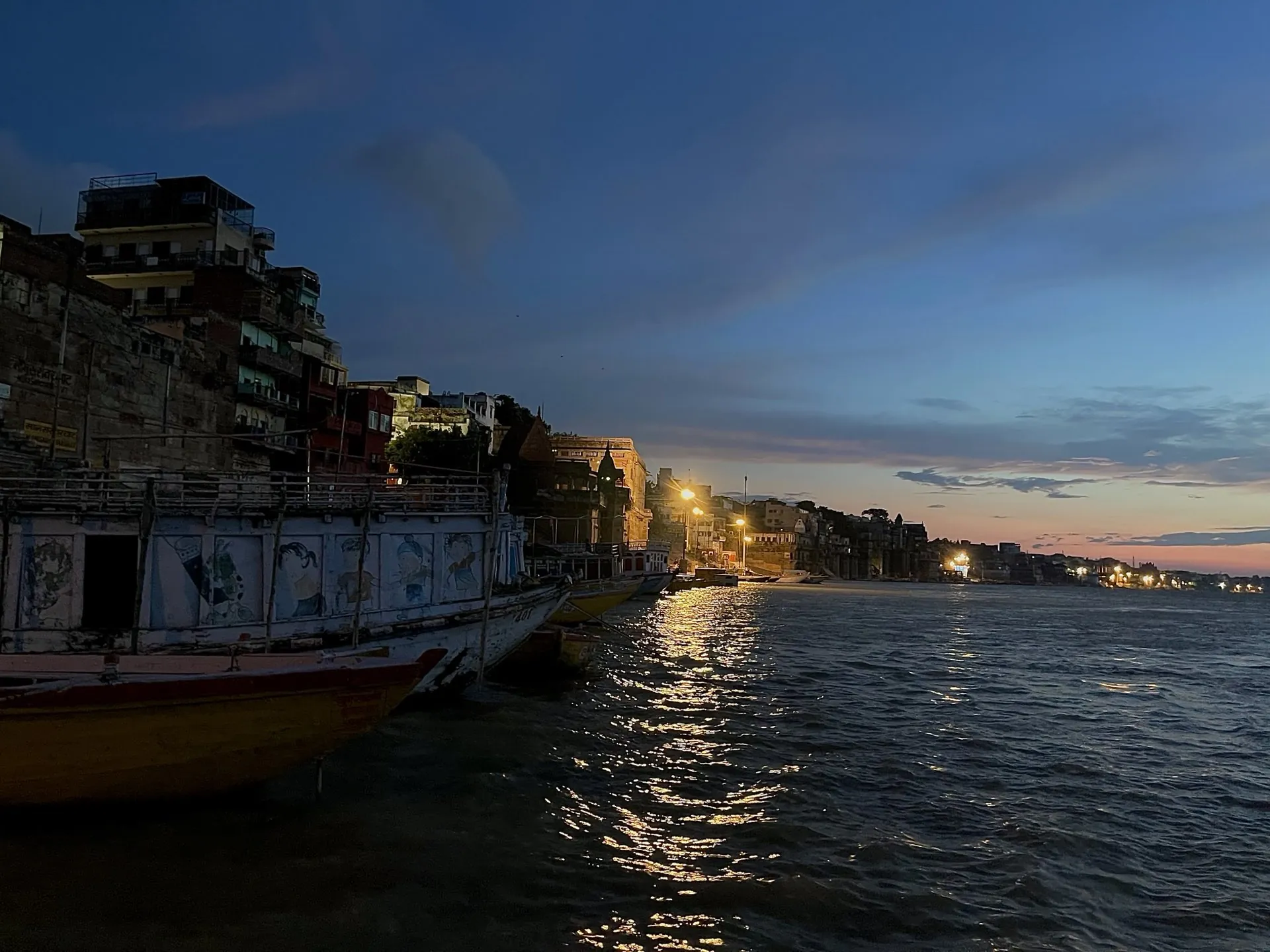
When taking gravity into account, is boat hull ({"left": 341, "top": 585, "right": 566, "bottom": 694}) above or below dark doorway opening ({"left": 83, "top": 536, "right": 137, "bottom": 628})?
below

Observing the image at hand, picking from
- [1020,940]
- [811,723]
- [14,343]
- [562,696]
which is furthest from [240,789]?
[14,343]

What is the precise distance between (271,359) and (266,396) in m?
2.16

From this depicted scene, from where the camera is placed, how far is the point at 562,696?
20.8 m

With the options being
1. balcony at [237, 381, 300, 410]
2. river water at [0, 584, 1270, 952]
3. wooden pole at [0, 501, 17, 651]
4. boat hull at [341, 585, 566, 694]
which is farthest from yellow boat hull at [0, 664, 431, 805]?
balcony at [237, 381, 300, 410]

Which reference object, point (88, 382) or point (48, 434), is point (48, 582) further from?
point (88, 382)

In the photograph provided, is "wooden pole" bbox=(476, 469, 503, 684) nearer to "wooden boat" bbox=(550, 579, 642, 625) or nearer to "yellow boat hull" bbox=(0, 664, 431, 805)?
"yellow boat hull" bbox=(0, 664, 431, 805)

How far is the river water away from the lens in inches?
312

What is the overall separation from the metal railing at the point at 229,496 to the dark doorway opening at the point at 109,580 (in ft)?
1.80

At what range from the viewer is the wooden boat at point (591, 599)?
3556 centimetres

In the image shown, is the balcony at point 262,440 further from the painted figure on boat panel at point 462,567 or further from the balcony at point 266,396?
the painted figure on boat panel at point 462,567

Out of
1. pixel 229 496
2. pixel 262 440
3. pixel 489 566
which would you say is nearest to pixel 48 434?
pixel 262 440

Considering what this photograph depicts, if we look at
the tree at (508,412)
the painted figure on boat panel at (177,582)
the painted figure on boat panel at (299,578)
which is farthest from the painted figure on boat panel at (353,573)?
the tree at (508,412)

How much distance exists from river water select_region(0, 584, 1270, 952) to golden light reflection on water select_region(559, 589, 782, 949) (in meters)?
0.06

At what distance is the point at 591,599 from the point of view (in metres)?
38.6
